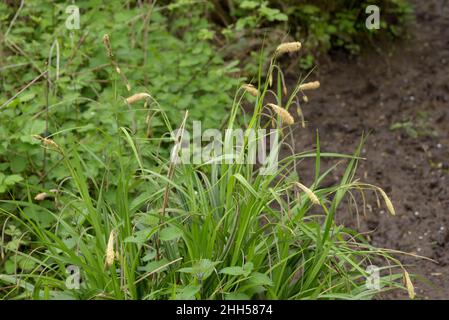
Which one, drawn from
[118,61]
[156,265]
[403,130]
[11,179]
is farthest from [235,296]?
[403,130]

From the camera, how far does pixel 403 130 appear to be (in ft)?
16.8

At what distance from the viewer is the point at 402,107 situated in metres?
5.37

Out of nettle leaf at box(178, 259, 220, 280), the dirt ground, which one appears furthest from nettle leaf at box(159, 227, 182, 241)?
the dirt ground

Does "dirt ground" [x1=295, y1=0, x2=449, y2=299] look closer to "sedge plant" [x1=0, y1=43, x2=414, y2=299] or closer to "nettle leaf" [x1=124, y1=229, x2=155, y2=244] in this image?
"sedge plant" [x1=0, y1=43, x2=414, y2=299]

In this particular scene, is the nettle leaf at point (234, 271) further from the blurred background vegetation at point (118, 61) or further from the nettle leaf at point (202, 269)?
the blurred background vegetation at point (118, 61)

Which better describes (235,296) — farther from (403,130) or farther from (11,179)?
(403,130)

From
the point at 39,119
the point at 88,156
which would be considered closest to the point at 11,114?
the point at 39,119

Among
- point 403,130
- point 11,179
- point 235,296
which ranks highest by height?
point 11,179

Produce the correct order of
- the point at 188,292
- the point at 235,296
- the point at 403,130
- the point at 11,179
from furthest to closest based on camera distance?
the point at 403,130 < the point at 11,179 < the point at 235,296 < the point at 188,292

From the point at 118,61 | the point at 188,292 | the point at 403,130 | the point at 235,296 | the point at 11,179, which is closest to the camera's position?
the point at 188,292

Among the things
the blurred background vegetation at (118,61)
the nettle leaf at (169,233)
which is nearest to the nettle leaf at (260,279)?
the nettle leaf at (169,233)

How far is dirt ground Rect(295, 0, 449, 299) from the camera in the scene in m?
4.13

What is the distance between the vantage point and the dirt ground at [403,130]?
163 inches
